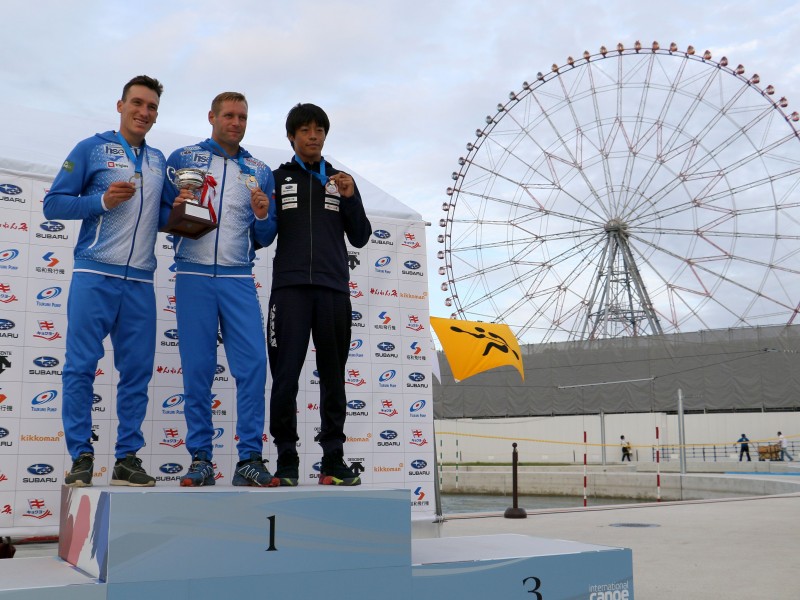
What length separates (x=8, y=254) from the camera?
4.80 meters

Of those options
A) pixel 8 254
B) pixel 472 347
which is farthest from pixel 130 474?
pixel 472 347

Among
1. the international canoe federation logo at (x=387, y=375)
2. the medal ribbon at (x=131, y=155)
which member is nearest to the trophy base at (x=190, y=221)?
the medal ribbon at (x=131, y=155)

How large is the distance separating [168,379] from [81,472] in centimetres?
189

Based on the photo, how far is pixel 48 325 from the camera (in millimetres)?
4848

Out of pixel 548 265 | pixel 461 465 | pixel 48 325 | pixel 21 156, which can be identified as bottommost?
pixel 461 465

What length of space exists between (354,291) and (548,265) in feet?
67.9

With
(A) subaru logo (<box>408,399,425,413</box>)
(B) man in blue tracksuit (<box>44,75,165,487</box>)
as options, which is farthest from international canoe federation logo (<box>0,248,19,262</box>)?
(A) subaru logo (<box>408,399,425,413</box>)

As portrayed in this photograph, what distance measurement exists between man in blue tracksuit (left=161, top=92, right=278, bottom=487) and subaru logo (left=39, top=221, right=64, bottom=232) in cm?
164

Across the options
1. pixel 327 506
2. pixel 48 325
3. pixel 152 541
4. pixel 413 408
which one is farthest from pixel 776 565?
pixel 48 325

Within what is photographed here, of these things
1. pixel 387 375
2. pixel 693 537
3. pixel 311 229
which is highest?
pixel 311 229

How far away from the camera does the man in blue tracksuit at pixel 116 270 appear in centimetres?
331

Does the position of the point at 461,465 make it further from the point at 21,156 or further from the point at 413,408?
the point at 21,156

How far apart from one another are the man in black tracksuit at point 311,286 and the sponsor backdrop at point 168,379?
744 mm

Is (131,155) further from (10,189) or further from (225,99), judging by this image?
(10,189)
